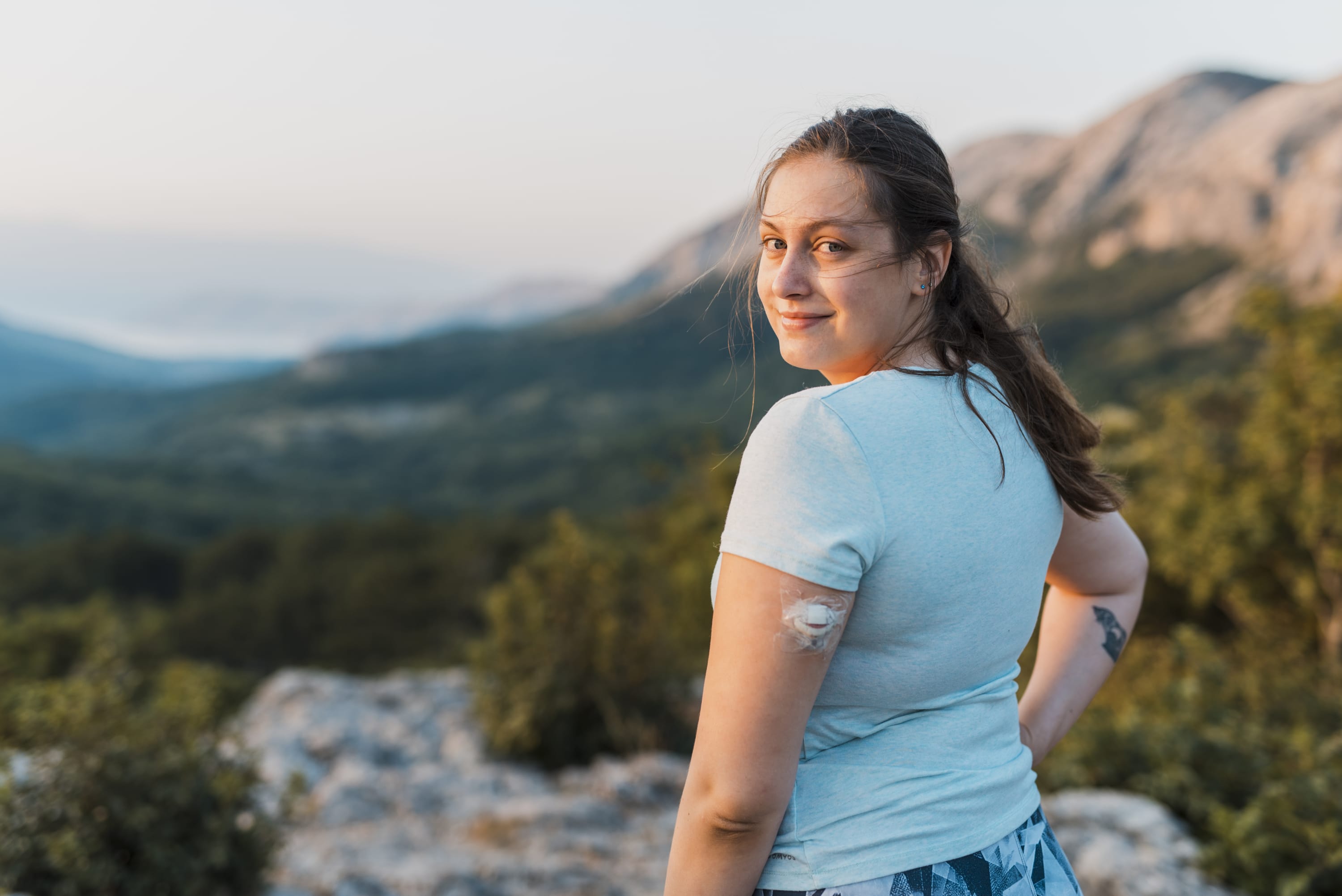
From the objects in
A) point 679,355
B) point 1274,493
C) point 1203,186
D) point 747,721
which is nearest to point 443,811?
point 747,721

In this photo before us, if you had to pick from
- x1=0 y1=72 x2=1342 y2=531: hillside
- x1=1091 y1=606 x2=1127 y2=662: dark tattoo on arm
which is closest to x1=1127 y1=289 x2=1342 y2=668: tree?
x1=1091 y1=606 x2=1127 y2=662: dark tattoo on arm

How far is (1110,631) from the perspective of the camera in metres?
1.66

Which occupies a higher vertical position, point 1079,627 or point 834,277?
point 834,277

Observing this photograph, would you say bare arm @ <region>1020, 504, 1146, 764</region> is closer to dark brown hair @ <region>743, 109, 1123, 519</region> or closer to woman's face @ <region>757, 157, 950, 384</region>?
dark brown hair @ <region>743, 109, 1123, 519</region>

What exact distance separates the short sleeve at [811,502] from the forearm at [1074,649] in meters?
0.85

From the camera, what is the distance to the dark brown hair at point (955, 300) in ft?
3.80

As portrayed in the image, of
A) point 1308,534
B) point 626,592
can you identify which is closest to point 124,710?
point 626,592

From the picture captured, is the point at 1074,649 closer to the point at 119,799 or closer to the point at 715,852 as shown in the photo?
the point at 715,852

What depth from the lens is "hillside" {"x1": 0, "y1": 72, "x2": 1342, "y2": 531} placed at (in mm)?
90062

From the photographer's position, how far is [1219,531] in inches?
397

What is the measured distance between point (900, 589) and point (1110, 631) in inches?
35.2

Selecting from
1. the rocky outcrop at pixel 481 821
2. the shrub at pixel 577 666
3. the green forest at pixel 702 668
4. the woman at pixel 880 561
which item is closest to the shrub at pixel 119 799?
the green forest at pixel 702 668

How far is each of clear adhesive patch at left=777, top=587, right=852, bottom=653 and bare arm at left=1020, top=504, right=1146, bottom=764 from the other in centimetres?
74

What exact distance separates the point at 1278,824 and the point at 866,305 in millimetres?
3475
